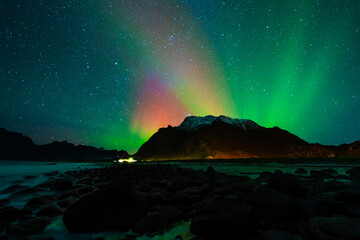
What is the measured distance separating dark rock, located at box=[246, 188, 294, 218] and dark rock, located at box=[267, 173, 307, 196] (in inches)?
37.5

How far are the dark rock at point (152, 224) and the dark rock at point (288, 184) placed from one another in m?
3.06

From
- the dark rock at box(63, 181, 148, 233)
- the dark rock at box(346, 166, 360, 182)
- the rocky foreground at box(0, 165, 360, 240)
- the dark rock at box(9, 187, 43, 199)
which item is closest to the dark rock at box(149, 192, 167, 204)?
the rocky foreground at box(0, 165, 360, 240)

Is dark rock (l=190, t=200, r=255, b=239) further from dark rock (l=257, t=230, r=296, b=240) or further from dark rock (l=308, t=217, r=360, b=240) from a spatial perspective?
dark rock (l=308, t=217, r=360, b=240)

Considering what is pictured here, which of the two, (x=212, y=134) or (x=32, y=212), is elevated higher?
(x=212, y=134)

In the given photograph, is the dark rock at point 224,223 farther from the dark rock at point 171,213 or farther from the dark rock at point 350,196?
the dark rock at point 350,196

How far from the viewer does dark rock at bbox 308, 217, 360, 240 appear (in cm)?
265

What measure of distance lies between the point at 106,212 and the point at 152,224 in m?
A: 1.05

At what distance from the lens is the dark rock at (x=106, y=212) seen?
4168 mm

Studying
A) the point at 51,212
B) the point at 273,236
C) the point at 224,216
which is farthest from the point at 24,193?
the point at 273,236

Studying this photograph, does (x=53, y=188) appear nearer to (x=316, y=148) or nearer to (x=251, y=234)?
(x=251, y=234)

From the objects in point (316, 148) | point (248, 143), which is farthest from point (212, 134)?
point (316, 148)

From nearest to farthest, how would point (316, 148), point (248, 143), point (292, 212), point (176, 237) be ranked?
1. point (176, 237)
2. point (292, 212)
3. point (316, 148)
4. point (248, 143)

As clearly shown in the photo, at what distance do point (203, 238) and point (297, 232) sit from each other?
1.60 m

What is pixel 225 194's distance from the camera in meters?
6.09
